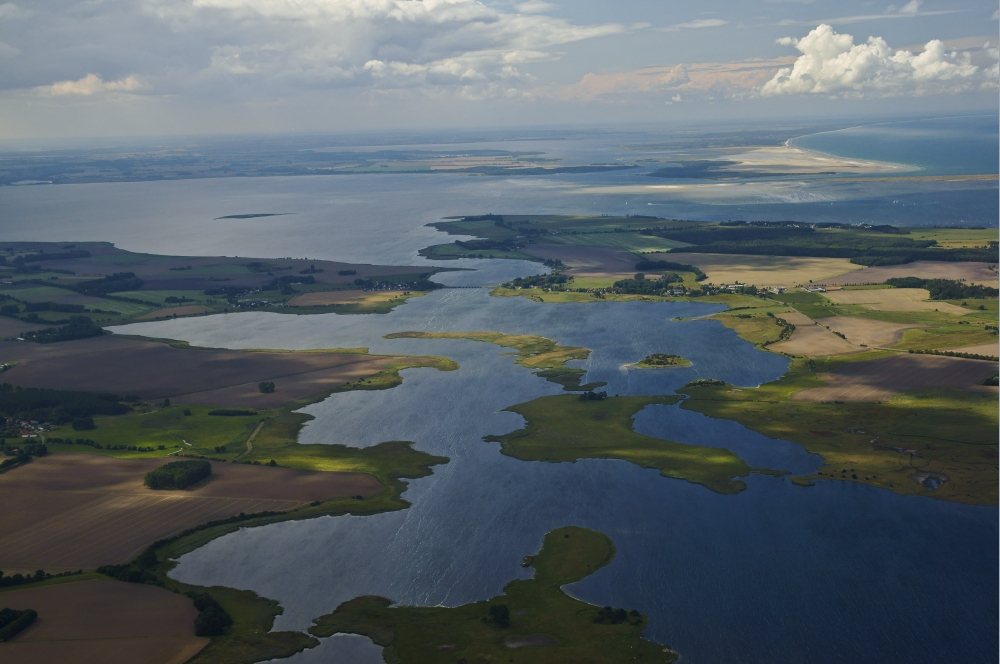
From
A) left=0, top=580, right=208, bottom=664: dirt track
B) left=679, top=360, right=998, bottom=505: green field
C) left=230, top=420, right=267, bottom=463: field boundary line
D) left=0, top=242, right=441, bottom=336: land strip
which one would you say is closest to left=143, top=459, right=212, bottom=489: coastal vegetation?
left=230, top=420, right=267, bottom=463: field boundary line

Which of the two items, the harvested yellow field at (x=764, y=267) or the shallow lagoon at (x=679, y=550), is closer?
the shallow lagoon at (x=679, y=550)

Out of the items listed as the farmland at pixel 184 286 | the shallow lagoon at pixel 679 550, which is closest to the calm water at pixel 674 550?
the shallow lagoon at pixel 679 550

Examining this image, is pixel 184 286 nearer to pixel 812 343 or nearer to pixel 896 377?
pixel 812 343

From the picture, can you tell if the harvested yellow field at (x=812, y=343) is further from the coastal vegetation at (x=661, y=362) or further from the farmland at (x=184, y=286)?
the farmland at (x=184, y=286)

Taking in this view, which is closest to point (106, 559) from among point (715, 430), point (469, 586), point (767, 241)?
point (469, 586)

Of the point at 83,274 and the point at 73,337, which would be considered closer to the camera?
the point at 73,337

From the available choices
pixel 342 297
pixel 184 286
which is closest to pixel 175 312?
pixel 184 286

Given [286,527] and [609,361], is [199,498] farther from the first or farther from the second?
[609,361]
